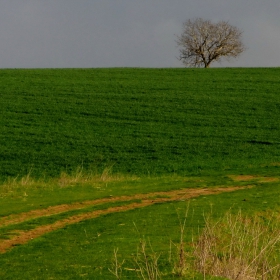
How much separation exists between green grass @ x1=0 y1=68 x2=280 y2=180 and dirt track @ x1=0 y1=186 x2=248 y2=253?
698cm

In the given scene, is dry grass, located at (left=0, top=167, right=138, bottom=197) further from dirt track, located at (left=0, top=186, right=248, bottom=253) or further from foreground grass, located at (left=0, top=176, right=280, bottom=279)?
dirt track, located at (left=0, top=186, right=248, bottom=253)

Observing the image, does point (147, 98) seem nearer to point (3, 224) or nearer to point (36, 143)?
point (36, 143)

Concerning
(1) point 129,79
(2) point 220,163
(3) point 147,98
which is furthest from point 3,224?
(1) point 129,79

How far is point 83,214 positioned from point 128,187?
5333mm

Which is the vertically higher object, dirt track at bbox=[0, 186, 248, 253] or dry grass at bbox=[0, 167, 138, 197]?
dirt track at bbox=[0, 186, 248, 253]

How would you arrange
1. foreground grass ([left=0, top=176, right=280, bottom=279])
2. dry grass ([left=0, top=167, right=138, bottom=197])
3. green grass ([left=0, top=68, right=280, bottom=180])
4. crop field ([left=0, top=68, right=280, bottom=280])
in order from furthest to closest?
1. green grass ([left=0, top=68, right=280, bottom=180])
2. dry grass ([left=0, top=167, right=138, bottom=197])
3. crop field ([left=0, top=68, right=280, bottom=280])
4. foreground grass ([left=0, top=176, right=280, bottom=279])

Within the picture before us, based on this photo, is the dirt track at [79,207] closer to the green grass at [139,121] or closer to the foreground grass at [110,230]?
the foreground grass at [110,230]

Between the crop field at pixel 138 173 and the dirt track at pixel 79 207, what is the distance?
46mm

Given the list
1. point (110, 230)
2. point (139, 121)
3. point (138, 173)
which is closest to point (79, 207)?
point (110, 230)

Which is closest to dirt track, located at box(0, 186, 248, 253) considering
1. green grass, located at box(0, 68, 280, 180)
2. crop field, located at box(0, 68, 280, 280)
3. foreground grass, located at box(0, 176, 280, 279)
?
crop field, located at box(0, 68, 280, 280)

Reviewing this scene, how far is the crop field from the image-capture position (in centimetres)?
1009

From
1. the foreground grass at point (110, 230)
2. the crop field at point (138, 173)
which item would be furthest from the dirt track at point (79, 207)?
the foreground grass at point (110, 230)

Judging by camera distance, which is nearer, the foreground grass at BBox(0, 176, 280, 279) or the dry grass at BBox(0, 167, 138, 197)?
the foreground grass at BBox(0, 176, 280, 279)

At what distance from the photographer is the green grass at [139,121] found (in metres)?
28.6
